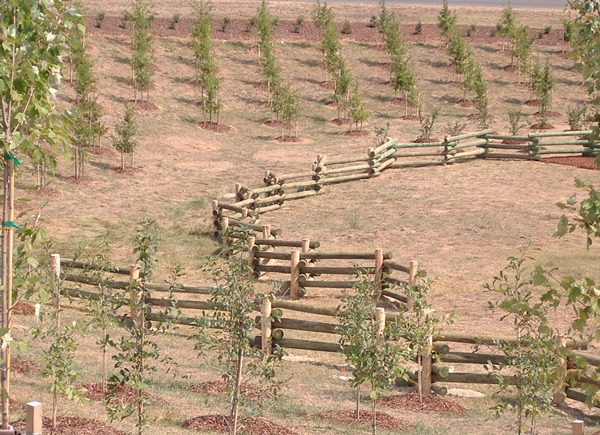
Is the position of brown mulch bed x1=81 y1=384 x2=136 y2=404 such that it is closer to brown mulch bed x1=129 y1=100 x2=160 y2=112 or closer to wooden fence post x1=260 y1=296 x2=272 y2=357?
wooden fence post x1=260 y1=296 x2=272 y2=357

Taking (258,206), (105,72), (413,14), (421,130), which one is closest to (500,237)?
(258,206)

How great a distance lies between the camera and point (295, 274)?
21531mm

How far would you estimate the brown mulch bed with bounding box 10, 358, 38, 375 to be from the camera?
47.8 ft

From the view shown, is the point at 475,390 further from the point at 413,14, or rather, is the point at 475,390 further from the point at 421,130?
the point at 413,14

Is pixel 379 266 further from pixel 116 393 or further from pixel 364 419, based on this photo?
pixel 116 393

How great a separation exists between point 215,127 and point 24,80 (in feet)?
104

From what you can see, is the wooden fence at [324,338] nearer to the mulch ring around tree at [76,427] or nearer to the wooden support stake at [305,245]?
the mulch ring around tree at [76,427]

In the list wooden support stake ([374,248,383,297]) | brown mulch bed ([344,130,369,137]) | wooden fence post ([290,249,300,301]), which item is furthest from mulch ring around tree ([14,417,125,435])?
brown mulch bed ([344,130,369,137])

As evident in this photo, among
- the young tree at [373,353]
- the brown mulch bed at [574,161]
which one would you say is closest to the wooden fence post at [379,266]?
the young tree at [373,353]

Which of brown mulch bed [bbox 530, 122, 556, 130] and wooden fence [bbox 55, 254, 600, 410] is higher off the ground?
brown mulch bed [bbox 530, 122, 556, 130]

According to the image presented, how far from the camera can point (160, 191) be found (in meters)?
31.3

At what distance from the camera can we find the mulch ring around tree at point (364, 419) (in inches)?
531

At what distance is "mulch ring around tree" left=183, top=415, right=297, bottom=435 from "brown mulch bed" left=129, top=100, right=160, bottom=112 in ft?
93.7

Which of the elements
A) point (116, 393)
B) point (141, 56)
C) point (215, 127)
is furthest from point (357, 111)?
point (116, 393)
